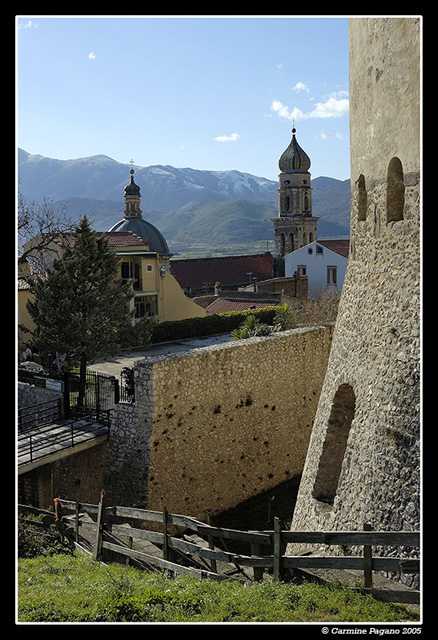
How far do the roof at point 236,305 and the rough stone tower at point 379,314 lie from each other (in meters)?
24.4

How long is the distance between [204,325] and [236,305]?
17.9 feet

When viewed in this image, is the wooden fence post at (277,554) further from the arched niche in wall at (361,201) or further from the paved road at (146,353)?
the paved road at (146,353)

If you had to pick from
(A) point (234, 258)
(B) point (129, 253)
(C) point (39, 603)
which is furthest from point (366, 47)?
(A) point (234, 258)

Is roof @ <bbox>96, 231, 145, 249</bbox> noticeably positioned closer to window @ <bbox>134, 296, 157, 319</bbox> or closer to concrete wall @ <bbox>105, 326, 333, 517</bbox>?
window @ <bbox>134, 296, 157, 319</bbox>

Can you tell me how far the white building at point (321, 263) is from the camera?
5088 centimetres

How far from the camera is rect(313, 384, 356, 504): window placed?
11.7 metres

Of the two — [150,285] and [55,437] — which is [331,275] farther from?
[55,437]

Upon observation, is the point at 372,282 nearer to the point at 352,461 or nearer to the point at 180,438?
the point at 352,461

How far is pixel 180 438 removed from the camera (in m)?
15.5

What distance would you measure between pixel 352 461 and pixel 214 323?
2369cm

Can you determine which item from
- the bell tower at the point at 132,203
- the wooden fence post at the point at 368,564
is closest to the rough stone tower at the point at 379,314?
the wooden fence post at the point at 368,564

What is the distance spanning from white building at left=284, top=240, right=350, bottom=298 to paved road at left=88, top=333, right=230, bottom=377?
19176 millimetres

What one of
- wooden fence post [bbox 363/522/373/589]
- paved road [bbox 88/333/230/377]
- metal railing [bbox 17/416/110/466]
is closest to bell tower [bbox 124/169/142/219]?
paved road [bbox 88/333/230/377]
